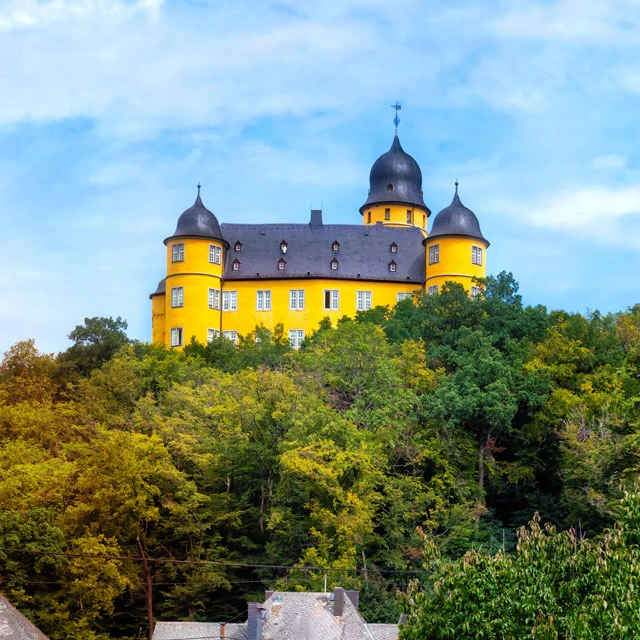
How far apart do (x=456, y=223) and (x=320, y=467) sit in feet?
98.7

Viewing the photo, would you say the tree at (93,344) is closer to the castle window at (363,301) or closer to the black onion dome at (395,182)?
the castle window at (363,301)

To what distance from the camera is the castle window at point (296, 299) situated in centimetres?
7544

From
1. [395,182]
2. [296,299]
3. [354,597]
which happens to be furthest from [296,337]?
[354,597]

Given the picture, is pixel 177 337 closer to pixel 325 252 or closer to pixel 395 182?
pixel 325 252

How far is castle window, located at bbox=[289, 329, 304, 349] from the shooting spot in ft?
244

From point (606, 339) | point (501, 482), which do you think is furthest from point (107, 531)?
point (606, 339)

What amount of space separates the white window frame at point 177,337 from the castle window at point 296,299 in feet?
23.3

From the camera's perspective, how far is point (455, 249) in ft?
238

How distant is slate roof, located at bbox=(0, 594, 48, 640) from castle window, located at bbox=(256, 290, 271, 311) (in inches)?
1709

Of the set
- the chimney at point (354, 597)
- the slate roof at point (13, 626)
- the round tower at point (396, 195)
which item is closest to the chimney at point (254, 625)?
the chimney at point (354, 597)

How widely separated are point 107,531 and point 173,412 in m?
8.77

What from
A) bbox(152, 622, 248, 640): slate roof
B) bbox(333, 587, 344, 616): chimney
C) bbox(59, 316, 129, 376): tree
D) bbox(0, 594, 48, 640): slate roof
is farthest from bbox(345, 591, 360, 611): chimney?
bbox(59, 316, 129, 376): tree

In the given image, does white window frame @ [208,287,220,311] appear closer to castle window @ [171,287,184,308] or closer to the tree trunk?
castle window @ [171,287,184,308]

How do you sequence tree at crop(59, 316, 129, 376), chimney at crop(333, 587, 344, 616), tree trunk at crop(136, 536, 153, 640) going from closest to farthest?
chimney at crop(333, 587, 344, 616)
tree trunk at crop(136, 536, 153, 640)
tree at crop(59, 316, 129, 376)
